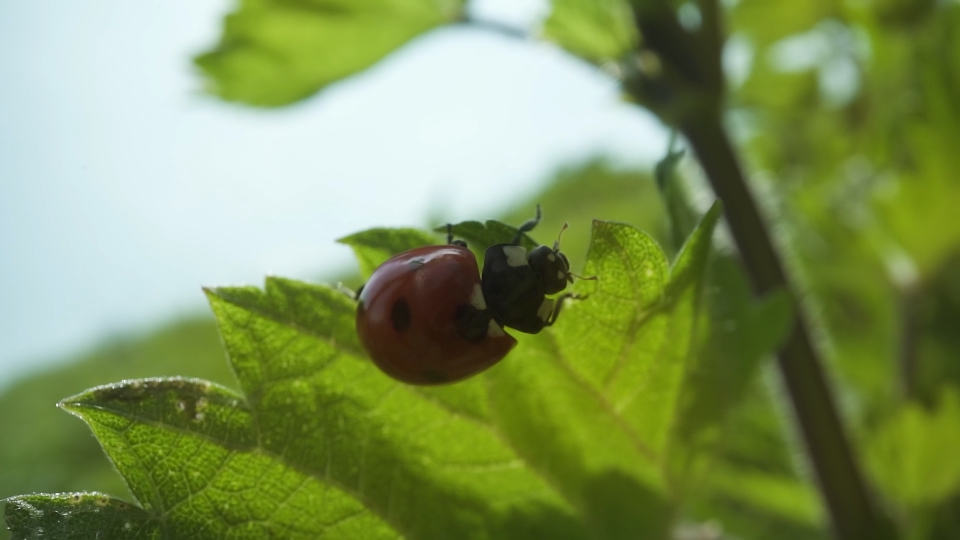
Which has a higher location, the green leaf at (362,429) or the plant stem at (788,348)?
the plant stem at (788,348)

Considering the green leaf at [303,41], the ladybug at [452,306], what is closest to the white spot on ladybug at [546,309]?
the ladybug at [452,306]

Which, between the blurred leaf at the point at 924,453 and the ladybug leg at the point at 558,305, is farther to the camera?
the blurred leaf at the point at 924,453

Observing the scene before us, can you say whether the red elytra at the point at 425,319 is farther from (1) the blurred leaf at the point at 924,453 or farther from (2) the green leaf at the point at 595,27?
(1) the blurred leaf at the point at 924,453

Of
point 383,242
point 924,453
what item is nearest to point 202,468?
point 383,242

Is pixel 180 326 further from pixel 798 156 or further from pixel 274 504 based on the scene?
pixel 274 504

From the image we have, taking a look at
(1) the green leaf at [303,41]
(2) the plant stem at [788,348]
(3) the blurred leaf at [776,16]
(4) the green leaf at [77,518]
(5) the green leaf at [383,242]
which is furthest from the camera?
(3) the blurred leaf at [776,16]

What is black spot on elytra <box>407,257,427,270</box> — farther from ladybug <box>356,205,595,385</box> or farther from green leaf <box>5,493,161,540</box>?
green leaf <box>5,493,161,540</box>

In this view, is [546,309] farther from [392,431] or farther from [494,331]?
[392,431]
